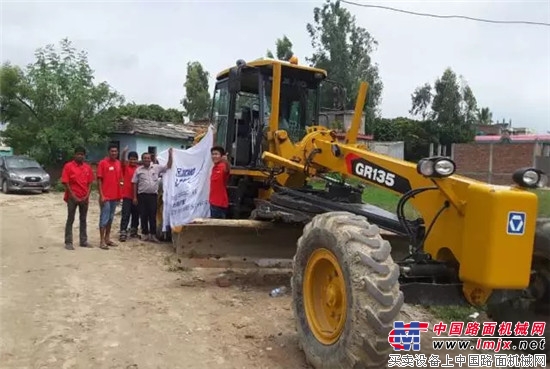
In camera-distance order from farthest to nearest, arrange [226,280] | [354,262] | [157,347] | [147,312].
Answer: [226,280], [147,312], [157,347], [354,262]

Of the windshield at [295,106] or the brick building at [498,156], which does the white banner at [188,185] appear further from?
the brick building at [498,156]

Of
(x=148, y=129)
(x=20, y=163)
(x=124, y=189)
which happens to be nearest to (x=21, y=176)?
(x=20, y=163)

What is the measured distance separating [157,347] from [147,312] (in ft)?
3.67

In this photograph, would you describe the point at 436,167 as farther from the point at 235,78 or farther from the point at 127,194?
the point at 127,194

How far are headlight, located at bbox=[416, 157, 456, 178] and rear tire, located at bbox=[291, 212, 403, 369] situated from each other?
0.60 meters

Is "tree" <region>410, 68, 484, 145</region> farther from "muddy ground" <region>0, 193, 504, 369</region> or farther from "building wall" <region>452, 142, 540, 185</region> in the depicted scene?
"muddy ground" <region>0, 193, 504, 369</region>

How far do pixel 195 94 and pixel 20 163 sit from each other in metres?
24.3

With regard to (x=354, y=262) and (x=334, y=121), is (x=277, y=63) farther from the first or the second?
(x=354, y=262)

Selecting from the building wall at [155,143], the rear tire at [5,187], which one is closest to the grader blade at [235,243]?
the rear tire at [5,187]

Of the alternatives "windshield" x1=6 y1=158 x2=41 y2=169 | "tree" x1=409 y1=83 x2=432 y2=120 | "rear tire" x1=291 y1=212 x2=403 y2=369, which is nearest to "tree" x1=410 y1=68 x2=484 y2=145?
"tree" x1=409 y1=83 x2=432 y2=120

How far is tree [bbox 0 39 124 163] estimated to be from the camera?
26469 millimetres

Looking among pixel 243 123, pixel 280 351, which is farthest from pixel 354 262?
pixel 243 123

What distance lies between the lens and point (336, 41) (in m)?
36.6

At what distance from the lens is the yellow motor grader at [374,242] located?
3.95m
